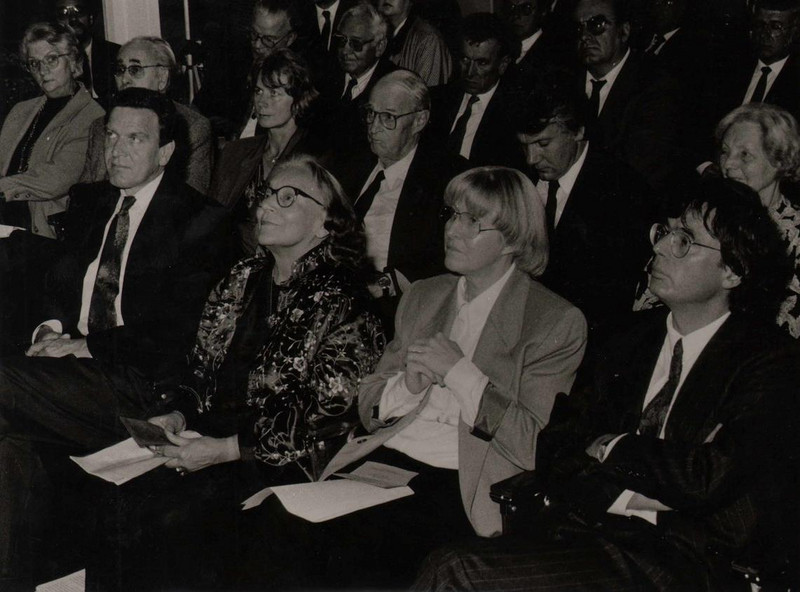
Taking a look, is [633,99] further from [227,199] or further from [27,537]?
[27,537]

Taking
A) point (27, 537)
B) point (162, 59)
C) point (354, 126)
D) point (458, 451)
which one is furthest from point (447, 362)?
point (162, 59)

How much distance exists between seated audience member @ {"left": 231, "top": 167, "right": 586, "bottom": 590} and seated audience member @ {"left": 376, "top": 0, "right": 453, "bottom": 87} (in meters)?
2.67

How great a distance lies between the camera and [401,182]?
4.29 metres

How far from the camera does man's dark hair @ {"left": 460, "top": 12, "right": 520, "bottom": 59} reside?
16.1ft

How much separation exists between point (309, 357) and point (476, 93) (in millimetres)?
2421

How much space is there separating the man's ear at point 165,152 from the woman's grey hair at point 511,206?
1244 millimetres

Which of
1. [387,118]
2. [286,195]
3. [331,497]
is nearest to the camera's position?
[331,497]

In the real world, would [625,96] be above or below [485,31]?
below

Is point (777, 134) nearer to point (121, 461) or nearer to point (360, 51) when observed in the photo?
point (360, 51)

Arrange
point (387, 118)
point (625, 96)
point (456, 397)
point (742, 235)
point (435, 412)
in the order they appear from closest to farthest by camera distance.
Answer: point (742, 235) → point (456, 397) → point (435, 412) → point (387, 118) → point (625, 96)

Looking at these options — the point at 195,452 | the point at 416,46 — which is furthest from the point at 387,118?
the point at 195,452

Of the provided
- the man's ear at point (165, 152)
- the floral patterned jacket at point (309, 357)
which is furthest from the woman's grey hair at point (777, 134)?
the man's ear at point (165, 152)

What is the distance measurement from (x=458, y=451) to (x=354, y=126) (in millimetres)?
2333

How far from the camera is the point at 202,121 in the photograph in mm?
4672
